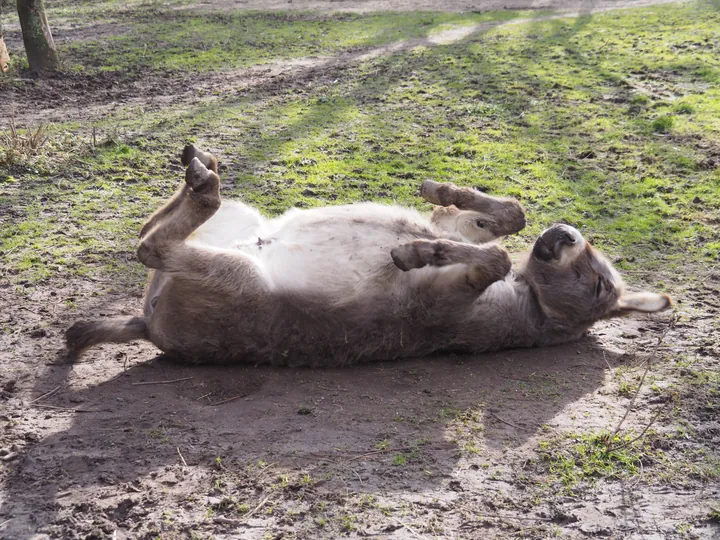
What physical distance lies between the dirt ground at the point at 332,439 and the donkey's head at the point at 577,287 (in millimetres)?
314

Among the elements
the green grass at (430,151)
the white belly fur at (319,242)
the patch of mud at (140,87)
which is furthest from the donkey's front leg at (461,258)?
the patch of mud at (140,87)

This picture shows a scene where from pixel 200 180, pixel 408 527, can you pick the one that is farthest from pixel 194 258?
pixel 408 527

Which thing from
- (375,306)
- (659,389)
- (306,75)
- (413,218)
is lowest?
(659,389)

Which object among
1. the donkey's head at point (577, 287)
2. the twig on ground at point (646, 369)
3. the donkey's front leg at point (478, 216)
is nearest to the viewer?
the twig on ground at point (646, 369)

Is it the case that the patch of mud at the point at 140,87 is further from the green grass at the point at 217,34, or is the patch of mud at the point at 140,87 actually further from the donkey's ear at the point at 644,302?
the donkey's ear at the point at 644,302

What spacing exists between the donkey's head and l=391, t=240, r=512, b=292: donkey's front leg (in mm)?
553

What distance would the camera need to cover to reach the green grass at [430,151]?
6324 mm

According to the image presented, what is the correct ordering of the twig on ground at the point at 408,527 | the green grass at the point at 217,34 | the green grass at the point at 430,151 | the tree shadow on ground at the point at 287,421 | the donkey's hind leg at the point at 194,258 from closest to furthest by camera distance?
1. the twig on ground at the point at 408,527
2. the tree shadow on ground at the point at 287,421
3. the donkey's hind leg at the point at 194,258
4. the green grass at the point at 430,151
5. the green grass at the point at 217,34

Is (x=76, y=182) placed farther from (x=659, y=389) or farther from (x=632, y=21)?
(x=632, y=21)

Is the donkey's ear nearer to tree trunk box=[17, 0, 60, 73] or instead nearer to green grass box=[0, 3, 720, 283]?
green grass box=[0, 3, 720, 283]

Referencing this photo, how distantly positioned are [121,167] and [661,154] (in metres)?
5.85

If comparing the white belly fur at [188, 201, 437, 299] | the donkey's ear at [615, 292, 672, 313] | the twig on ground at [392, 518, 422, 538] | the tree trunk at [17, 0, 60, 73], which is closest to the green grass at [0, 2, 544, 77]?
the tree trunk at [17, 0, 60, 73]

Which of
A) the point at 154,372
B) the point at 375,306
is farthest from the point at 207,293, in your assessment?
the point at 375,306

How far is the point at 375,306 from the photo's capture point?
445cm
